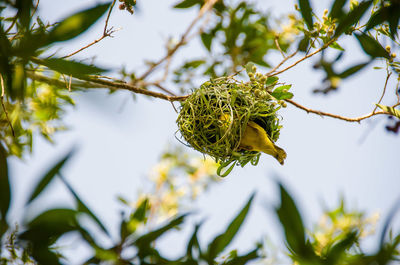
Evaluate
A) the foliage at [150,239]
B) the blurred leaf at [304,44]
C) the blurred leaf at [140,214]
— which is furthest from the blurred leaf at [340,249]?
the blurred leaf at [304,44]

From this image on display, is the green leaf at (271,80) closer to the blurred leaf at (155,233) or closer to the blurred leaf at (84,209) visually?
the blurred leaf at (155,233)

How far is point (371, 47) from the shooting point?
1232 mm

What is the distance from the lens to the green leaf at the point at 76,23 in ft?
2.26

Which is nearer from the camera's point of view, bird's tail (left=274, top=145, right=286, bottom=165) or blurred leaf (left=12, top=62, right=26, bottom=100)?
blurred leaf (left=12, top=62, right=26, bottom=100)

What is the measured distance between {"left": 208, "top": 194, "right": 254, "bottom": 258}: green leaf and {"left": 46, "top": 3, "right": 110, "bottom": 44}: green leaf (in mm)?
533

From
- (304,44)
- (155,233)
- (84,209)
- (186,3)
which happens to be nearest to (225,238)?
(155,233)

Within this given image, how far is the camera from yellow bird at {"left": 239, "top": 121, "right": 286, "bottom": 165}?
1.21 metres

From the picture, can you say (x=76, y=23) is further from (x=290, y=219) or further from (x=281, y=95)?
(x=281, y=95)

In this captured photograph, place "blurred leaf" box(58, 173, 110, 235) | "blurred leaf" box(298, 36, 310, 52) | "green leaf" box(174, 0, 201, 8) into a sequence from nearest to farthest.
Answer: "blurred leaf" box(58, 173, 110, 235), "blurred leaf" box(298, 36, 310, 52), "green leaf" box(174, 0, 201, 8)

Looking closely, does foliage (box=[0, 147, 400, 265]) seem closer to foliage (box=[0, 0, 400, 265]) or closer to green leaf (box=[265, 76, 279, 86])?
foliage (box=[0, 0, 400, 265])

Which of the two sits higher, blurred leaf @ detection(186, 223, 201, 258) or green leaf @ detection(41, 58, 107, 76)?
green leaf @ detection(41, 58, 107, 76)

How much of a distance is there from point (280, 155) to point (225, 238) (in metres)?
0.47

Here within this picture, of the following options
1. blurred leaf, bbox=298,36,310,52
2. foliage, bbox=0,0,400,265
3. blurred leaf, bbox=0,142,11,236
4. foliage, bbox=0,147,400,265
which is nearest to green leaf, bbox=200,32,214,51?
Answer: foliage, bbox=0,0,400,265

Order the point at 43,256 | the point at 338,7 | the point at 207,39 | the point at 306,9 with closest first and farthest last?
1. the point at 43,256
2. the point at 338,7
3. the point at 306,9
4. the point at 207,39
